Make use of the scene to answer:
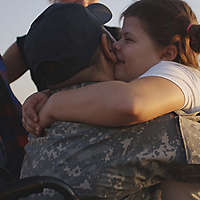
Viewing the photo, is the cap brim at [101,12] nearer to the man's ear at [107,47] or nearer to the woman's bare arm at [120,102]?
the man's ear at [107,47]

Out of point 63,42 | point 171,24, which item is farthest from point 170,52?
point 63,42

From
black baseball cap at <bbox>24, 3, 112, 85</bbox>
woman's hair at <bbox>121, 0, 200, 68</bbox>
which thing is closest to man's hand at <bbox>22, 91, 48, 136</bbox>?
black baseball cap at <bbox>24, 3, 112, 85</bbox>

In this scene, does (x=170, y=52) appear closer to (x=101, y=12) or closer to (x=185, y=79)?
(x=101, y=12)

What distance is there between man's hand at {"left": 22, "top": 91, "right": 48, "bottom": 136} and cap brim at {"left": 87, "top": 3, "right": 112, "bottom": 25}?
0.52m

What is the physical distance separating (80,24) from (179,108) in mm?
478

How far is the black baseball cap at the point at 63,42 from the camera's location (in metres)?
1.60

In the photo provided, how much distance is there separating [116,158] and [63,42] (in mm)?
468

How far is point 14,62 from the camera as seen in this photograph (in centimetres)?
259

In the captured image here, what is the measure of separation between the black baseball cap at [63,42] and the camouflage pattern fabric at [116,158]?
22 cm

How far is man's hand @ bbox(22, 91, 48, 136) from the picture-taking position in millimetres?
1674

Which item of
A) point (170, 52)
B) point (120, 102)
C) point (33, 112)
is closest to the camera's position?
point (120, 102)

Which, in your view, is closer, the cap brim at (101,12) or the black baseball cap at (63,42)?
the black baseball cap at (63,42)

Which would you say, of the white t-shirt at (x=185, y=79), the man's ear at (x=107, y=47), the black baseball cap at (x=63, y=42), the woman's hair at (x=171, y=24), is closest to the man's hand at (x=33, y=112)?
the black baseball cap at (x=63, y=42)

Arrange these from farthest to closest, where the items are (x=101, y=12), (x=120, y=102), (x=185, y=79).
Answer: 1. (x=101, y=12)
2. (x=185, y=79)
3. (x=120, y=102)
